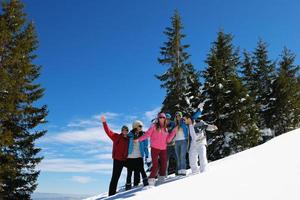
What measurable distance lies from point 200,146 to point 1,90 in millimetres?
14404

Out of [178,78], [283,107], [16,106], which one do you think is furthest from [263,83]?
[16,106]

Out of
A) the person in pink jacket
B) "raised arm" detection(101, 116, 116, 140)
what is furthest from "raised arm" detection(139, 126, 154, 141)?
"raised arm" detection(101, 116, 116, 140)

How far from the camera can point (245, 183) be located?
27.4ft

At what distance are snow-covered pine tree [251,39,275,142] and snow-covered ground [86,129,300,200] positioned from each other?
30.3 meters

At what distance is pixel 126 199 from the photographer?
8711 millimetres

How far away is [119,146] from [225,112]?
70.3 ft

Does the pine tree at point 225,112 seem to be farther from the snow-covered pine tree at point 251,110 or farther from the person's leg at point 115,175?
the person's leg at point 115,175

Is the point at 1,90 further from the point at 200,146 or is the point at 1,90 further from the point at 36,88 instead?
the point at 200,146

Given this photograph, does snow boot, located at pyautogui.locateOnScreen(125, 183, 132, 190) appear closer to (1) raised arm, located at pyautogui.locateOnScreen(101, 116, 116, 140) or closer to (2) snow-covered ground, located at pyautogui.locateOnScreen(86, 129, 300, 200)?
(1) raised arm, located at pyautogui.locateOnScreen(101, 116, 116, 140)

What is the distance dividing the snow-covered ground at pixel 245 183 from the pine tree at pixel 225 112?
62.7ft

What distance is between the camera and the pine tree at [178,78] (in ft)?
103

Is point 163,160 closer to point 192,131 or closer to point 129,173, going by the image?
point 192,131

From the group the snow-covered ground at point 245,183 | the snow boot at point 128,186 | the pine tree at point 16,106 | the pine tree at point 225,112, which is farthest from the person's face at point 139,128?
the pine tree at point 225,112

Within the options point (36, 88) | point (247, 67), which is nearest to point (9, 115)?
point (36, 88)
